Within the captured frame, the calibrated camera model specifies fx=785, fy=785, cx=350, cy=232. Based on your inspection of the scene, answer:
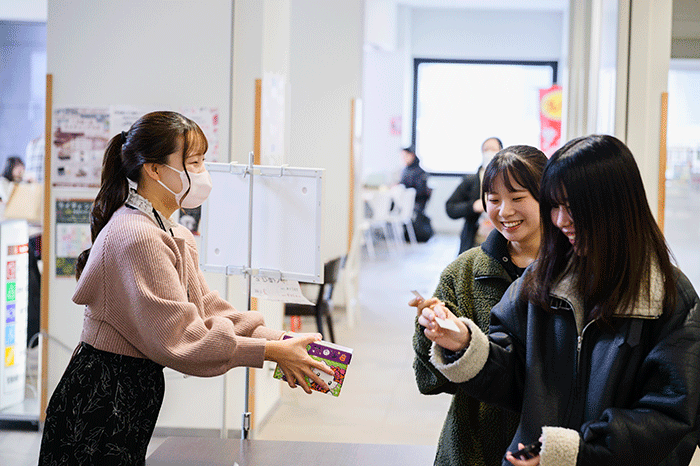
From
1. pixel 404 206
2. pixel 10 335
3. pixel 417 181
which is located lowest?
pixel 10 335

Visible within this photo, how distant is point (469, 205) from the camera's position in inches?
212

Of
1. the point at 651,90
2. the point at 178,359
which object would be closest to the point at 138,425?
the point at 178,359

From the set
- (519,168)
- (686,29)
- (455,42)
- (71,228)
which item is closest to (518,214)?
(519,168)

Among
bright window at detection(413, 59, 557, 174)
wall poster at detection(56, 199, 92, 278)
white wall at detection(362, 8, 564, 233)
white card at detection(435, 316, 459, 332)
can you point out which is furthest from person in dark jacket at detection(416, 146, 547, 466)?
bright window at detection(413, 59, 557, 174)

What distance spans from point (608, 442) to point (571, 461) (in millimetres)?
71

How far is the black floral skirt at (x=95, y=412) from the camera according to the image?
71.3 inches

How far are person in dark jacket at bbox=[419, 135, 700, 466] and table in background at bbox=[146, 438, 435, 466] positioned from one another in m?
0.70

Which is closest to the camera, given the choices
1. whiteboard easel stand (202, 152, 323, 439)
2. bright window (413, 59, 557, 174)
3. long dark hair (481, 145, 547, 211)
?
long dark hair (481, 145, 547, 211)

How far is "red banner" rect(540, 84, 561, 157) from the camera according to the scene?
25.5 feet

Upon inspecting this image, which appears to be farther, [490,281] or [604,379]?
[490,281]

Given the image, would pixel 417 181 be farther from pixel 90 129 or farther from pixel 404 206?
pixel 90 129

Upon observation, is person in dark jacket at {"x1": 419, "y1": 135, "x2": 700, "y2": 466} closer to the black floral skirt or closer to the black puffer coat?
the black puffer coat

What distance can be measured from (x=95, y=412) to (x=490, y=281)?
0.98m

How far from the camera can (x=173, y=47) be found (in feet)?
13.2
